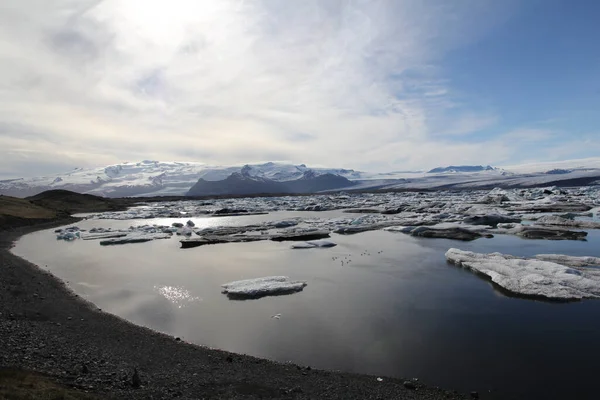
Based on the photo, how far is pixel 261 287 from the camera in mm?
12555

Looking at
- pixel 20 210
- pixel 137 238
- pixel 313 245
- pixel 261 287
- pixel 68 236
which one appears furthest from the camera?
pixel 20 210

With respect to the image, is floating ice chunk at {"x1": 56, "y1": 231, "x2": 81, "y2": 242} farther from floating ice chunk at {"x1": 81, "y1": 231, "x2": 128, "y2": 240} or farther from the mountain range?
the mountain range

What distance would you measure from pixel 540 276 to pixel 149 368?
11646 mm

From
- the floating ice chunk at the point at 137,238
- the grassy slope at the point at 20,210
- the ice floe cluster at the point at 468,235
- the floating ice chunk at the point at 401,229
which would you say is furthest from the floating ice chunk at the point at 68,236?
the floating ice chunk at the point at 401,229

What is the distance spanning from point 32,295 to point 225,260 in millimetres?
7949

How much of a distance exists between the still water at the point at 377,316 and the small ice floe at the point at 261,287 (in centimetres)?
45

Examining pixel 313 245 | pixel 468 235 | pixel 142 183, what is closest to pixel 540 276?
pixel 468 235

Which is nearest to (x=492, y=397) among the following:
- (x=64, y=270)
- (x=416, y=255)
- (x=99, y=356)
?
(x=99, y=356)

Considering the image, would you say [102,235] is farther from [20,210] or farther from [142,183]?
[142,183]

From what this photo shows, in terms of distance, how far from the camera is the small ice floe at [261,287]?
39.9 ft

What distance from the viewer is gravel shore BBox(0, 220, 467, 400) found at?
6.11 meters

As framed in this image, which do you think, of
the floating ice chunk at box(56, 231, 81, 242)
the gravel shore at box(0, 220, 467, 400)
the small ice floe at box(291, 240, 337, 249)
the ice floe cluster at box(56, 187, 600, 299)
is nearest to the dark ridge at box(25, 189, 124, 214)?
the ice floe cluster at box(56, 187, 600, 299)

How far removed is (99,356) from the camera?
725 centimetres

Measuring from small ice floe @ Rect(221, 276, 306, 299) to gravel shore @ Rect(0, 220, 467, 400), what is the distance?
355 cm
